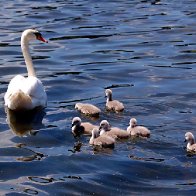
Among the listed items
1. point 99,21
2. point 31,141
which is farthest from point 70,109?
point 99,21

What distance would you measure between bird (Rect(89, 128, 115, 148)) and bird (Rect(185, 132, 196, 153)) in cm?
117

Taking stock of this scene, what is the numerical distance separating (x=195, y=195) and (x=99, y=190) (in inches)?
52.2

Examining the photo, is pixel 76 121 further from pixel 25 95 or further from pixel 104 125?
pixel 25 95

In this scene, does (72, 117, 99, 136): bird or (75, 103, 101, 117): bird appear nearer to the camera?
(72, 117, 99, 136): bird

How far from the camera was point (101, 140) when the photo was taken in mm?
12234

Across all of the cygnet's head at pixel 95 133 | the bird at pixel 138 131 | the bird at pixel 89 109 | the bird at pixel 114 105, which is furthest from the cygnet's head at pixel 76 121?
the bird at pixel 114 105

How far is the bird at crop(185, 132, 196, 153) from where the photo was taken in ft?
39.2

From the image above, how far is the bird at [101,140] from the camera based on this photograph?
481 inches

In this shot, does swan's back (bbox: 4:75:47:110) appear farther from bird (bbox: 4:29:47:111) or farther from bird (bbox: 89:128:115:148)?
bird (bbox: 89:128:115:148)

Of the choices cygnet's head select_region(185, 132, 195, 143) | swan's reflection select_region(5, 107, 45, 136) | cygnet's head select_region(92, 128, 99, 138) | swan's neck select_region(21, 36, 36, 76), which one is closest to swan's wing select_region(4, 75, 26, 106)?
swan's reflection select_region(5, 107, 45, 136)

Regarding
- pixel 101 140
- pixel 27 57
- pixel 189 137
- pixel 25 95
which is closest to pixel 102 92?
pixel 27 57

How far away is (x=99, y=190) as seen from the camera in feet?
35.4

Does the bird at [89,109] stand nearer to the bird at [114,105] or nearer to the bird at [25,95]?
the bird at [114,105]

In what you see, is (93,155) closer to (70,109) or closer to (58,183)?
(58,183)
